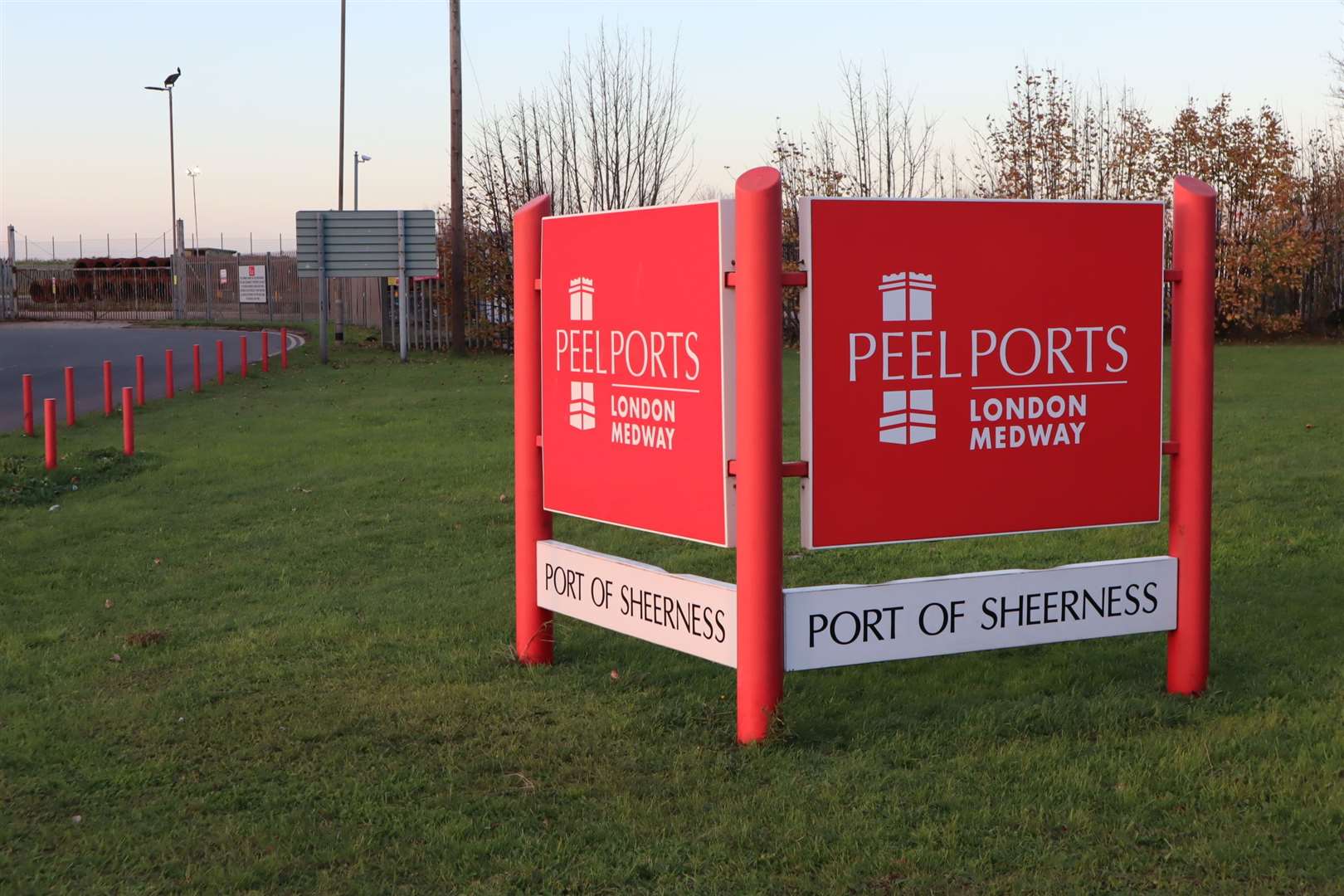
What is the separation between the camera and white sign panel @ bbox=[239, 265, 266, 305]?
53.5 metres

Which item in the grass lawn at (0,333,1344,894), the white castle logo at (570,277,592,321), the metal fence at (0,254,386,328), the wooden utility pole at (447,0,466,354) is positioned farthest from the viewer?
the metal fence at (0,254,386,328)

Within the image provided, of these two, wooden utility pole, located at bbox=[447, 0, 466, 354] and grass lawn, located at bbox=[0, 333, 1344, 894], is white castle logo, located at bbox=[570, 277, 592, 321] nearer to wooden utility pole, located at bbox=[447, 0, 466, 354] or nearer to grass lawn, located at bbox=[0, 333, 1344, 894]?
grass lawn, located at bbox=[0, 333, 1344, 894]

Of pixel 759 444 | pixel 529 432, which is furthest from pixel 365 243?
pixel 759 444

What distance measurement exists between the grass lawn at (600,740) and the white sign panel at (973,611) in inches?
11.8

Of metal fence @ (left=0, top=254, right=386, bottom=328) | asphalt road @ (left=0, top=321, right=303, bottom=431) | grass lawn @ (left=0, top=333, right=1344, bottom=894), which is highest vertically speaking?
metal fence @ (left=0, top=254, right=386, bottom=328)

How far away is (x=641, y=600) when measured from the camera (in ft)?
18.6

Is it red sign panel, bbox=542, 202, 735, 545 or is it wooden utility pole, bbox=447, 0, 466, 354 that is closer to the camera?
red sign panel, bbox=542, 202, 735, 545

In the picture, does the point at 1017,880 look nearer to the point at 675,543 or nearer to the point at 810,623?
the point at 810,623

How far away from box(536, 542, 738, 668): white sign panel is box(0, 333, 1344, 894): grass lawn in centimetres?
32

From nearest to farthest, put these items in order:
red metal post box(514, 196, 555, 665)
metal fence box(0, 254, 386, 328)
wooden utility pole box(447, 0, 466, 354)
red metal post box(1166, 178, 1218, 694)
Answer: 1. red metal post box(1166, 178, 1218, 694)
2. red metal post box(514, 196, 555, 665)
3. wooden utility pole box(447, 0, 466, 354)
4. metal fence box(0, 254, 386, 328)

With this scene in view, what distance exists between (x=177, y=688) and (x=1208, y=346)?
4.42 m

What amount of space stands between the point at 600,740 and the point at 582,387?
148 cm

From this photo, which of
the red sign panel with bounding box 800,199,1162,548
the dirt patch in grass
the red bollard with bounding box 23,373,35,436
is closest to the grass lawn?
the red sign panel with bounding box 800,199,1162,548

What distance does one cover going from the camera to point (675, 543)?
945 centimetres
